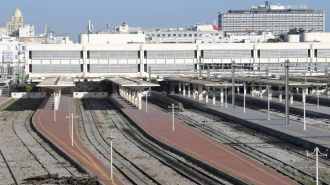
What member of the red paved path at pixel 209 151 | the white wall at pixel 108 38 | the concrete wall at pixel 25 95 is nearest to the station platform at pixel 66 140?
the red paved path at pixel 209 151

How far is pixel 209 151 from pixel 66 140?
32.6 ft

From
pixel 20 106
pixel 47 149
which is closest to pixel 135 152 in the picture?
pixel 47 149

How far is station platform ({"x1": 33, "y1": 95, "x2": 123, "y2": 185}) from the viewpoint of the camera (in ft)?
72.7

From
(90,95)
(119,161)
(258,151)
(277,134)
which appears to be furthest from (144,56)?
(119,161)

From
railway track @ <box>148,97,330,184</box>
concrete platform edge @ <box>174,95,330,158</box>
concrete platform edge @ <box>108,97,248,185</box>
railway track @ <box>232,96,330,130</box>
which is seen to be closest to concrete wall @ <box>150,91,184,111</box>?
concrete platform edge @ <box>174,95,330,158</box>

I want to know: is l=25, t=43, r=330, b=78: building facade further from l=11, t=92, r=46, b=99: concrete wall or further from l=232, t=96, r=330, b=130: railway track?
l=232, t=96, r=330, b=130: railway track

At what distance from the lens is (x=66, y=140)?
30.9m

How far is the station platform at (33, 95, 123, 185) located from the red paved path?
5153 mm

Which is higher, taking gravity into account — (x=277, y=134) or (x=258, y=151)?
(x=277, y=134)

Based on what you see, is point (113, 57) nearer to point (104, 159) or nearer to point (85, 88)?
point (85, 88)

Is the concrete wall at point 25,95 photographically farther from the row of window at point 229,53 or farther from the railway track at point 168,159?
the railway track at point 168,159

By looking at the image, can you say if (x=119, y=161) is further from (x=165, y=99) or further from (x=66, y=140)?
(x=165, y=99)

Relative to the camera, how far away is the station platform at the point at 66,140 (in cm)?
2217

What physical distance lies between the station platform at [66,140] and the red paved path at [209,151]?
5.15 m
